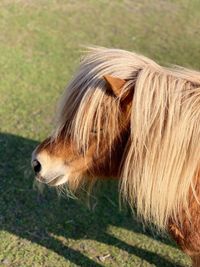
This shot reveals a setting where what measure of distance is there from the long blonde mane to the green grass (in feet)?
3.36

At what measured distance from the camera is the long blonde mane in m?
1.52

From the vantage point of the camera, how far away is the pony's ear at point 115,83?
1490mm

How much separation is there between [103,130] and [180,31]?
177 inches

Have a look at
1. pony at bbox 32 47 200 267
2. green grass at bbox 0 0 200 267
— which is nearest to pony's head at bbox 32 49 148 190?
pony at bbox 32 47 200 267

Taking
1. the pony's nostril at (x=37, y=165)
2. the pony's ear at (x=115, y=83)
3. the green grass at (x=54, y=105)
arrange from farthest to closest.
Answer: the green grass at (x=54, y=105) → the pony's nostril at (x=37, y=165) → the pony's ear at (x=115, y=83)

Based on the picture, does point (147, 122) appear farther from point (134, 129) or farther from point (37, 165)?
point (37, 165)

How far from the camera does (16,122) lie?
3539mm

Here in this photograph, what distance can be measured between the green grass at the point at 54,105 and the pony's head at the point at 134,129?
38.0 inches

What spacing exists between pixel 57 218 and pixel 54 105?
4.39 feet

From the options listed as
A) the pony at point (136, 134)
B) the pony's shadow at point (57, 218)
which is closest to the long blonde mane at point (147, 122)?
the pony at point (136, 134)

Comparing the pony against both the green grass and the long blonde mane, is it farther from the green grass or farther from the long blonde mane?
the green grass

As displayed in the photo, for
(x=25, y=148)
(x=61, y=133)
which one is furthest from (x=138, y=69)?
(x=25, y=148)

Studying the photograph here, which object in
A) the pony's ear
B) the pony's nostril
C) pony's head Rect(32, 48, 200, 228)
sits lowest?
the pony's nostril

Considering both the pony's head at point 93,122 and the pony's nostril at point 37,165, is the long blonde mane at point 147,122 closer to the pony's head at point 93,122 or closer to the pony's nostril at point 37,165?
the pony's head at point 93,122
